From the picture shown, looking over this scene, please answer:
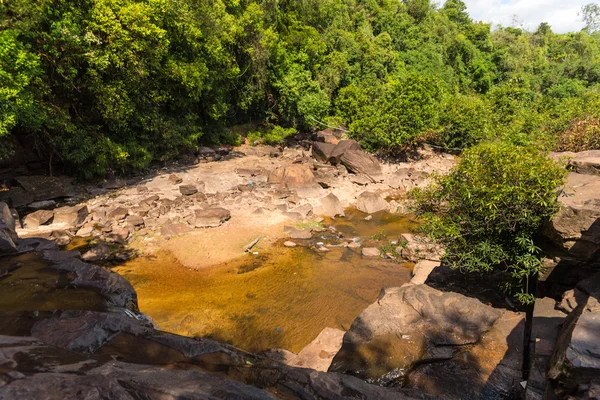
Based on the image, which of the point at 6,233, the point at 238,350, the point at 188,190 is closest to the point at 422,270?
the point at 238,350

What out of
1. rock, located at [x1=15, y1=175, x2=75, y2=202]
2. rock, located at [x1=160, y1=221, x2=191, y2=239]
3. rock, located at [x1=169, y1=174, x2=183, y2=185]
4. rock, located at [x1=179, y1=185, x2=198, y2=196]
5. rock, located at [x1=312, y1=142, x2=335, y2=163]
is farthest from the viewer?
rock, located at [x1=312, y1=142, x2=335, y2=163]

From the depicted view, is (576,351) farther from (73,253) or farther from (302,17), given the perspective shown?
(302,17)

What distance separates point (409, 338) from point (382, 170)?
57.9 ft

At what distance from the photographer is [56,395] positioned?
9.70 ft

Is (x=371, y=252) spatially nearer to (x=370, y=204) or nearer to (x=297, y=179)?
(x=370, y=204)

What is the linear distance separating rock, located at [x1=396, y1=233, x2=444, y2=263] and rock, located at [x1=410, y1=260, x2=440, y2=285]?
22 centimetres

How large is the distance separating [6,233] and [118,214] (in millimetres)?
6459

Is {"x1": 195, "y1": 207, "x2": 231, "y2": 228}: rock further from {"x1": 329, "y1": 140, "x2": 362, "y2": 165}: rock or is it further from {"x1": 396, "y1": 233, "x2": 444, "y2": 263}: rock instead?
{"x1": 329, "y1": 140, "x2": 362, "y2": 165}: rock

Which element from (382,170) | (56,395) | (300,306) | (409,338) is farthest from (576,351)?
(382,170)

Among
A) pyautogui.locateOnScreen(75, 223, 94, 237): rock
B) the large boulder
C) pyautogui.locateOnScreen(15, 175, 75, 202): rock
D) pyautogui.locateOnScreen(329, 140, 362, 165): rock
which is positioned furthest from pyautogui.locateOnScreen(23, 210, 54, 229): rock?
pyautogui.locateOnScreen(329, 140, 362, 165): rock

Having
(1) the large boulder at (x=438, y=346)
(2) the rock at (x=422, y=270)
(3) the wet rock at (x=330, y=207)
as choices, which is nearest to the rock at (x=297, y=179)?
(3) the wet rock at (x=330, y=207)

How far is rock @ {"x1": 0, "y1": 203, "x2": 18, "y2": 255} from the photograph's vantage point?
820 centimetres

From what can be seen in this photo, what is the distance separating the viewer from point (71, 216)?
14367mm

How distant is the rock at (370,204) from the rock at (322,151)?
19.0 ft
